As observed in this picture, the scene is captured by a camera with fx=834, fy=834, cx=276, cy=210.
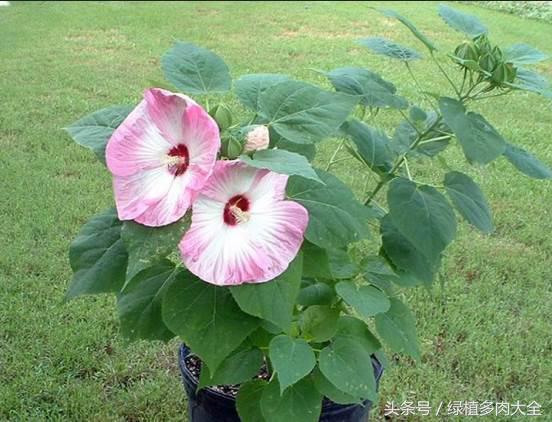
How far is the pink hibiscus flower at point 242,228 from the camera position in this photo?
1.11 m

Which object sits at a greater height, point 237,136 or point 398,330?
point 237,136

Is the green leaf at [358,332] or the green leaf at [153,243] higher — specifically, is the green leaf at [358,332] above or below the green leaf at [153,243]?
below

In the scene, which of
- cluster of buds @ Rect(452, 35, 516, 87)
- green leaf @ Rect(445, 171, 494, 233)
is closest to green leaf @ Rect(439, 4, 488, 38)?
cluster of buds @ Rect(452, 35, 516, 87)

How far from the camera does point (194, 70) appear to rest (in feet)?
4.25

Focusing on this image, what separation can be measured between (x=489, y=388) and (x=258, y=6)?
618 cm

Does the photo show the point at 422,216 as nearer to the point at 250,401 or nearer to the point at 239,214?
the point at 239,214

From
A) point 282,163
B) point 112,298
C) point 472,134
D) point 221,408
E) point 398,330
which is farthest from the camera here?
point 112,298

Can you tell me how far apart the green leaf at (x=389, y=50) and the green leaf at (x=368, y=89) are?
0.16 ft

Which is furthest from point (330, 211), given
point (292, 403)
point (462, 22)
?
point (462, 22)

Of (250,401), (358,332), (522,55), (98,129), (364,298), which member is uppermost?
(522,55)

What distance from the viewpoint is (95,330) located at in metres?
2.42

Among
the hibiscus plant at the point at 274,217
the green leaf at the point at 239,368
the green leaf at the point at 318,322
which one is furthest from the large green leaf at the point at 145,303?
the green leaf at the point at 318,322

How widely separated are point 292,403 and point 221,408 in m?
0.29

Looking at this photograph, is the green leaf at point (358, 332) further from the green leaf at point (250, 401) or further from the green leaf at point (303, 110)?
the green leaf at point (303, 110)
